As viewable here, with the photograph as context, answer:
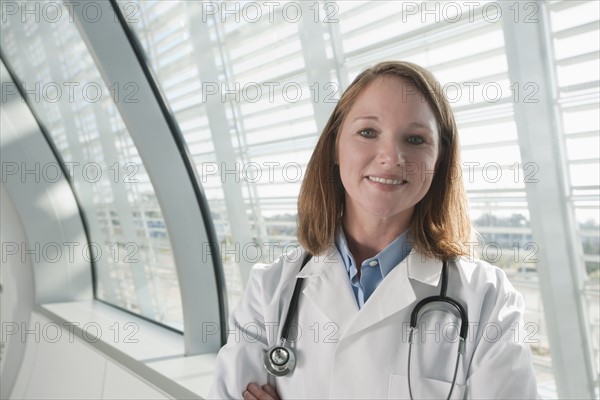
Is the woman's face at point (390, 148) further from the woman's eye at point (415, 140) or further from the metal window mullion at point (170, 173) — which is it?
the metal window mullion at point (170, 173)

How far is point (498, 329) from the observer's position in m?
1.16

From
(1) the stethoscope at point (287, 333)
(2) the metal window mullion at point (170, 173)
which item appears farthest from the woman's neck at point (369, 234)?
(2) the metal window mullion at point (170, 173)

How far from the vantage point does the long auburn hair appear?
131cm

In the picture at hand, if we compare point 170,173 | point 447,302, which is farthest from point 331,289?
point 170,173

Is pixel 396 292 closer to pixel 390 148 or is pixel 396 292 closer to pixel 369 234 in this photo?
pixel 369 234

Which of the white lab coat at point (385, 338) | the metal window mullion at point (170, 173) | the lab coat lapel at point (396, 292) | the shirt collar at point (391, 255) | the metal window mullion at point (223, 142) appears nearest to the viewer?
the white lab coat at point (385, 338)

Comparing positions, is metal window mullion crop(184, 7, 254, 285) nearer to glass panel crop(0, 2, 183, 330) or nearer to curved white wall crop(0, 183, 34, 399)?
glass panel crop(0, 2, 183, 330)

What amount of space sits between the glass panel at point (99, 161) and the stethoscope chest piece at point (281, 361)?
6.26 feet

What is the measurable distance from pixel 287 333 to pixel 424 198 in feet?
1.66

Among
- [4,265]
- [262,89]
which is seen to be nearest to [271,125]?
[262,89]

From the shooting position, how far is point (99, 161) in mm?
4078

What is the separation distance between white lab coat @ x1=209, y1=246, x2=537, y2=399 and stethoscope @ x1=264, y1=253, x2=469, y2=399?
0.05 ft

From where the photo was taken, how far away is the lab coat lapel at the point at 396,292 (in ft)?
4.09

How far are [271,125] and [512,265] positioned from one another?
3.84ft
